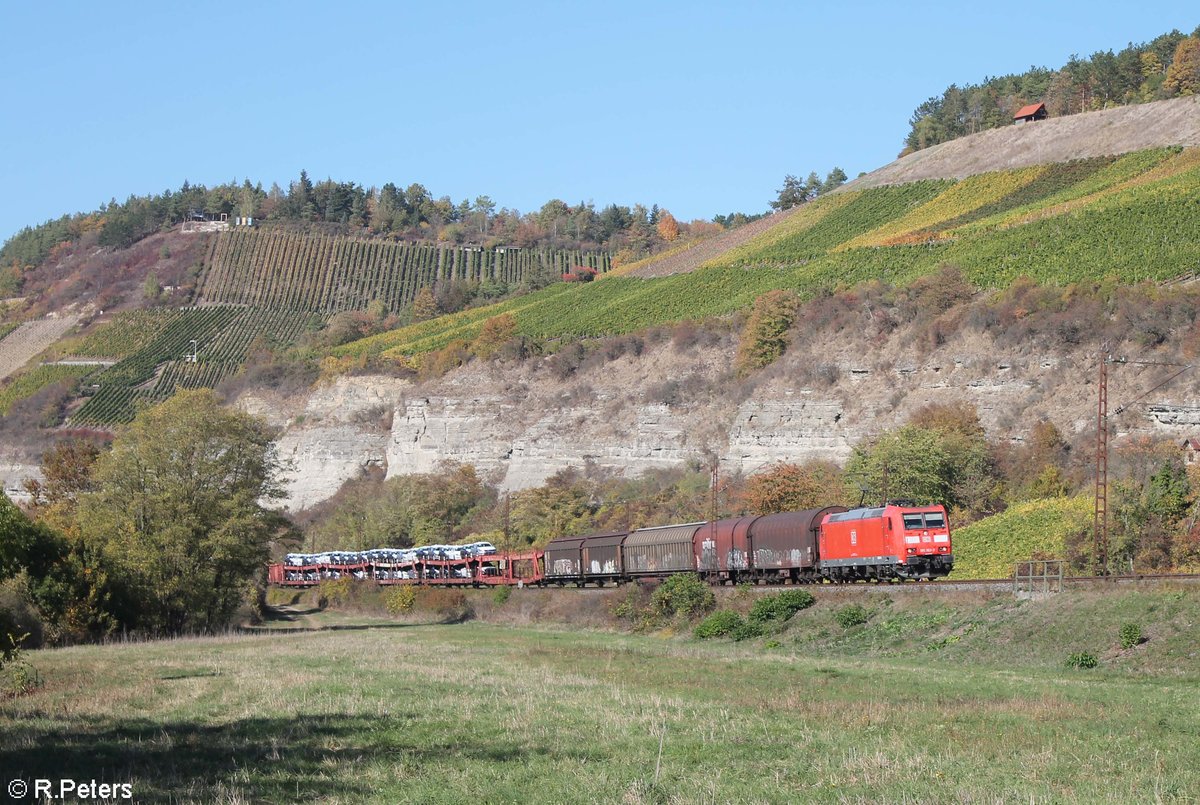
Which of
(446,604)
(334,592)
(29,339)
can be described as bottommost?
(334,592)

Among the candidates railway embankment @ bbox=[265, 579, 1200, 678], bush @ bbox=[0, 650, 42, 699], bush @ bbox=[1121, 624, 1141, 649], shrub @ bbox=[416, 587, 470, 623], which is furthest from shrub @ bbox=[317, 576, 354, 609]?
bush @ bbox=[1121, 624, 1141, 649]

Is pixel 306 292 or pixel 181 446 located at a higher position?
pixel 306 292

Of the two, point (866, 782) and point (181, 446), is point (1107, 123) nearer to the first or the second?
point (181, 446)

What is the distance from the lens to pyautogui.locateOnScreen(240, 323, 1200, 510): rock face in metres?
76.7

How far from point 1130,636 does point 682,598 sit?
2217 centimetres

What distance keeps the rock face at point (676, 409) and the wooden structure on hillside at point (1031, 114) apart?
74.6 meters

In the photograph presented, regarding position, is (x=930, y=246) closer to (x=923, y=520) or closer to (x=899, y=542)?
(x=923, y=520)

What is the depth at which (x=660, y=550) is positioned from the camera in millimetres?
58219

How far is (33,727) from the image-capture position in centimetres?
2164

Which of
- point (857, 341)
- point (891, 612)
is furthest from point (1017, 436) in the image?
point (891, 612)

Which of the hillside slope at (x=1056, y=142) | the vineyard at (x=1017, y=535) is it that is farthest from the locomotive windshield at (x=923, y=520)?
the hillside slope at (x=1056, y=142)

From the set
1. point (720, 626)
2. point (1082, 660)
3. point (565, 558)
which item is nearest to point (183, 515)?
point (565, 558)

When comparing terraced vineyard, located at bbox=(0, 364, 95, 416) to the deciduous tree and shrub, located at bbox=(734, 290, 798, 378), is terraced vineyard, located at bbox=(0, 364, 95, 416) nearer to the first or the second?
shrub, located at bbox=(734, 290, 798, 378)

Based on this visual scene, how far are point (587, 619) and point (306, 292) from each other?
143m
